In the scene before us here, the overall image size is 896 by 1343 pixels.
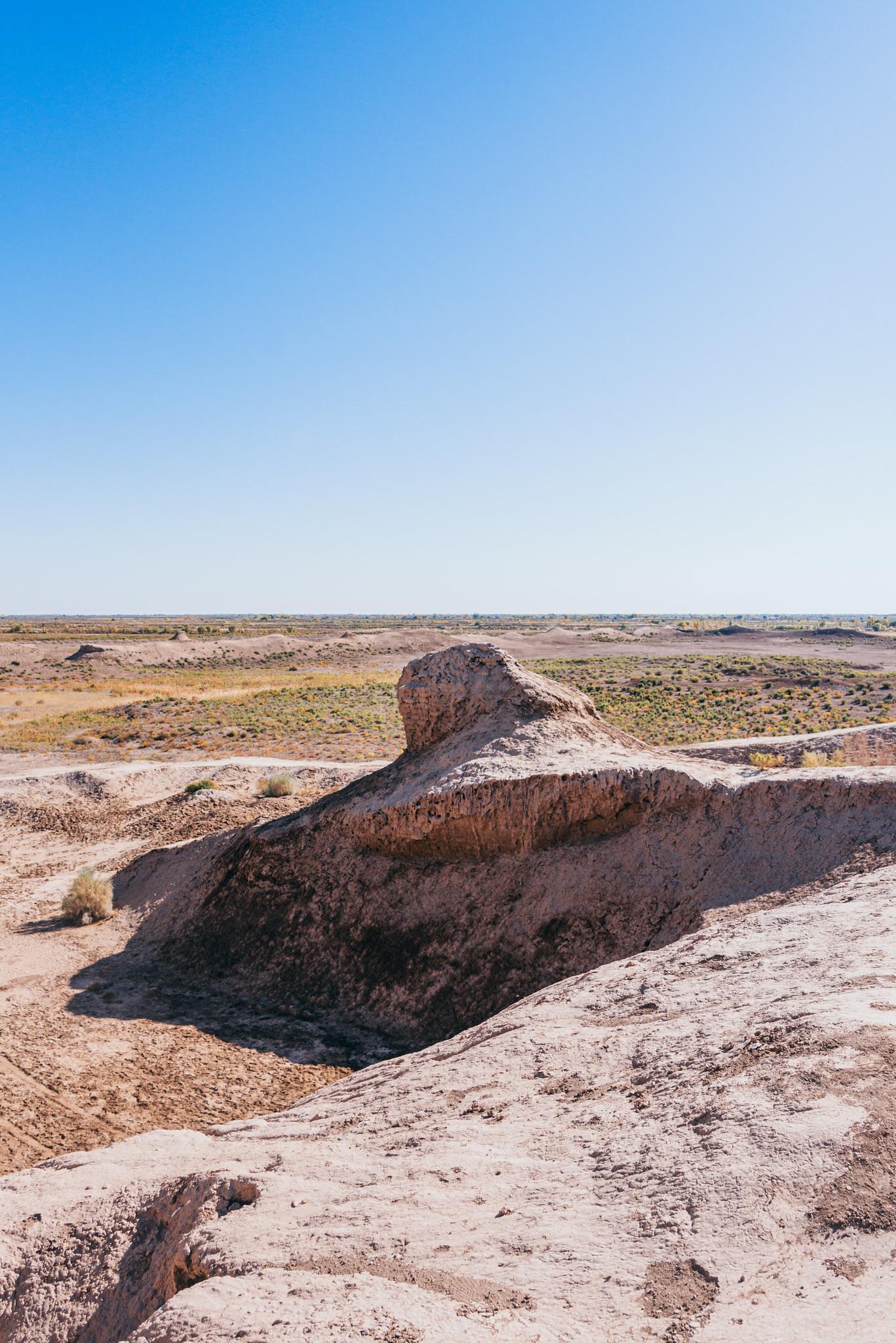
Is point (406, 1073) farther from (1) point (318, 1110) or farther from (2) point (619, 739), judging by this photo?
(2) point (619, 739)

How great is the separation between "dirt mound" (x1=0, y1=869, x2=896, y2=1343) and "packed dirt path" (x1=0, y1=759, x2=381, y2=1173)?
2067 mm

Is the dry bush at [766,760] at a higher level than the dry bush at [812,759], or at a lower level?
lower

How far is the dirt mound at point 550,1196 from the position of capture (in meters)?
3.18

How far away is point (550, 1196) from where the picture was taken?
13.1 feet

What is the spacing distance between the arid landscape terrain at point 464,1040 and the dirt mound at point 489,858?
5 centimetres

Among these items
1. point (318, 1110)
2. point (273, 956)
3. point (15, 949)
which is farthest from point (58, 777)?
point (318, 1110)

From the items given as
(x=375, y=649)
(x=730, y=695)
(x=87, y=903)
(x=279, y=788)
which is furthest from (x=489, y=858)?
(x=375, y=649)

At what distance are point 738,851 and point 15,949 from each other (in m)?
11.0

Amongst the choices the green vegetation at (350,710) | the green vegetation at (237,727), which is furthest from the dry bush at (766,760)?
the green vegetation at (237,727)

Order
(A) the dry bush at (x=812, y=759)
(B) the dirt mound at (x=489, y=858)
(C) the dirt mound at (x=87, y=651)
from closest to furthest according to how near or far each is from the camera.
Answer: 1. (B) the dirt mound at (x=489, y=858)
2. (A) the dry bush at (x=812, y=759)
3. (C) the dirt mound at (x=87, y=651)

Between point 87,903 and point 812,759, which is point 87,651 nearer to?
point 87,903

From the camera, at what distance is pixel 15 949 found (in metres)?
12.2

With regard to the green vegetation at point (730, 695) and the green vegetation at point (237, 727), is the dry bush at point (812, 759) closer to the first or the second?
the green vegetation at point (730, 695)

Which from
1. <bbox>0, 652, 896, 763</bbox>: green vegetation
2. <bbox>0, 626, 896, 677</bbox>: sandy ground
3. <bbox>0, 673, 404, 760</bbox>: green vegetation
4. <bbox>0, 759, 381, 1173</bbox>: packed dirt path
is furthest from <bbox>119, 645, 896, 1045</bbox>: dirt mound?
<bbox>0, 626, 896, 677</bbox>: sandy ground
